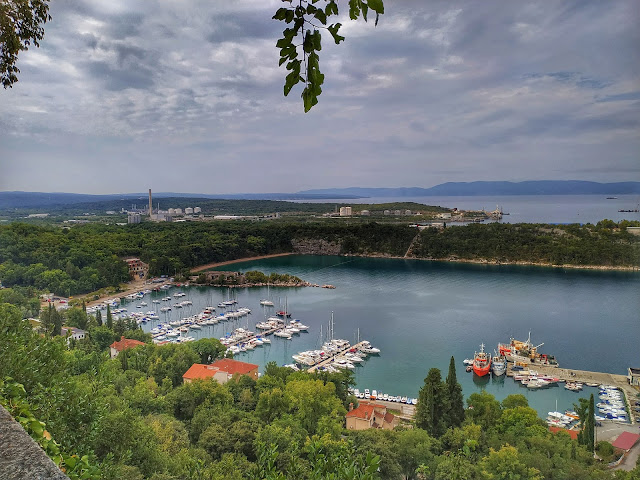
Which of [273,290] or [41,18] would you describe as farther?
[273,290]

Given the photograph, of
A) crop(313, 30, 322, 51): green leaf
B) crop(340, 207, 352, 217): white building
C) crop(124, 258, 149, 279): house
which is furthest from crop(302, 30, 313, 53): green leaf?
crop(340, 207, 352, 217): white building

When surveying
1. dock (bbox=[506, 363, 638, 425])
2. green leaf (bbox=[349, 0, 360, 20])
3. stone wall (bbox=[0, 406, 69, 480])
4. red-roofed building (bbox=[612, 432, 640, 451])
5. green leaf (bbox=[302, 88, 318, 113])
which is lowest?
dock (bbox=[506, 363, 638, 425])

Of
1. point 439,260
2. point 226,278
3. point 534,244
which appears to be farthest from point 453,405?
point 534,244

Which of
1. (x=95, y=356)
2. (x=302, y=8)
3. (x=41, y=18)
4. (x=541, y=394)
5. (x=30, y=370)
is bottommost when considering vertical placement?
(x=541, y=394)

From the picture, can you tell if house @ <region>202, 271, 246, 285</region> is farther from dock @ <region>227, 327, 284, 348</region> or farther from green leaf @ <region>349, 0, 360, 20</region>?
green leaf @ <region>349, 0, 360, 20</region>

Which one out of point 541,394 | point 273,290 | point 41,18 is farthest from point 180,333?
point 41,18

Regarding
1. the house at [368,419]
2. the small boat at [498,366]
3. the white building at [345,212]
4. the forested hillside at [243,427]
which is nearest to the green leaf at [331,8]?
the forested hillside at [243,427]

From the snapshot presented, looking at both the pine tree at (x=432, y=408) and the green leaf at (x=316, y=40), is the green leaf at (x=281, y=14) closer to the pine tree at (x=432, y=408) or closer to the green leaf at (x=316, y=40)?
the green leaf at (x=316, y=40)

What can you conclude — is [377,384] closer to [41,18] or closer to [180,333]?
[180,333]
